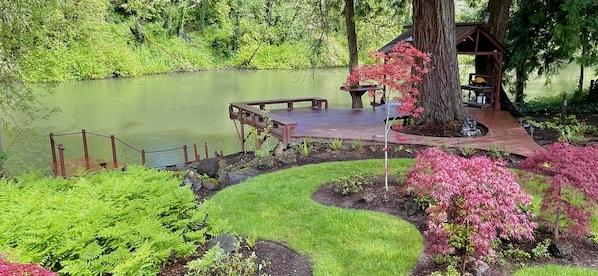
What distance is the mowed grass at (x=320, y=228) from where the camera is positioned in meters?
3.65

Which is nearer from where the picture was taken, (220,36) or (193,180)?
(193,180)

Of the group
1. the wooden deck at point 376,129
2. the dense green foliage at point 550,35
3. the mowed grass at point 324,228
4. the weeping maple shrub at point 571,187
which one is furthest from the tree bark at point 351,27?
the weeping maple shrub at point 571,187

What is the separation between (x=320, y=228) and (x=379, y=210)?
2.46 ft

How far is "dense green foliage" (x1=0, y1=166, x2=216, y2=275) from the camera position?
121 inches

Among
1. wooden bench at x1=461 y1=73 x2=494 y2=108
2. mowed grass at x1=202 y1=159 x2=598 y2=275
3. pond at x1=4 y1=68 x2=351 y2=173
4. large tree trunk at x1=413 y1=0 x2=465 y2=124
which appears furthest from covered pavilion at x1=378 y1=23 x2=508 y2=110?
pond at x1=4 y1=68 x2=351 y2=173

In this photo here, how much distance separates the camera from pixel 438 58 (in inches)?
308

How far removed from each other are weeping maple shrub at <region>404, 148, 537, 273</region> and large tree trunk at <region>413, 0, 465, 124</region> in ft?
15.9

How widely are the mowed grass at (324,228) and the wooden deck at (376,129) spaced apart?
1.92 metres

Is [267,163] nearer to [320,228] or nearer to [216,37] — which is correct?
[320,228]

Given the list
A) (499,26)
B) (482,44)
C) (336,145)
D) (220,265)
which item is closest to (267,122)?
(336,145)

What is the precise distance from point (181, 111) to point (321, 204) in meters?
12.8

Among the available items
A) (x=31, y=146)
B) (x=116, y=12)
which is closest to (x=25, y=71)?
(x=31, y=146)

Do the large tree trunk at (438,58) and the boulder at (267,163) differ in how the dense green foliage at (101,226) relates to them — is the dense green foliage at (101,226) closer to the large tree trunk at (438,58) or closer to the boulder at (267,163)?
the boulder at (267,163)

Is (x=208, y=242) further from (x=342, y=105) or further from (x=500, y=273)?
(x=342, y=105)
